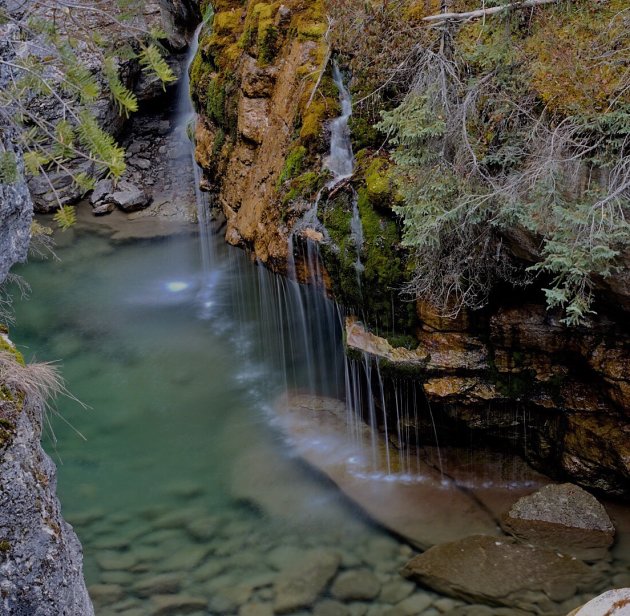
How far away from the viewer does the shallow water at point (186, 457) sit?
612 centimetres

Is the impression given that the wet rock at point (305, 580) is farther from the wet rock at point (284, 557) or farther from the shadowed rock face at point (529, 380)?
the shadowed rock face at point (529, 380)

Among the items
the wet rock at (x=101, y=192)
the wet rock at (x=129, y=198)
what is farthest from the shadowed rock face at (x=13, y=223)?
the wet rock at (x=101, y=192)

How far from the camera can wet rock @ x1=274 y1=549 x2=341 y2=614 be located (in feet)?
19.3

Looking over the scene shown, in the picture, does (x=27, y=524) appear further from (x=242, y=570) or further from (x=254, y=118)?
(x=254, y=118)

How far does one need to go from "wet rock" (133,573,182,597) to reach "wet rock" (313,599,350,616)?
1.28 meters

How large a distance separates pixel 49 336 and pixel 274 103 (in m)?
5.67

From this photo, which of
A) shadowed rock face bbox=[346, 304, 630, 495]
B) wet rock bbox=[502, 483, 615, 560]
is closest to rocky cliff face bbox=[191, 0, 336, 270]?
shadowed rock face bbox=[346, 304, 630, 495]

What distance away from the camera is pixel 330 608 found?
5.84 meters

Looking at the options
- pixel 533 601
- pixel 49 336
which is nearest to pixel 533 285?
pixel 533 601

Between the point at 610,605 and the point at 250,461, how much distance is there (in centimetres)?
472

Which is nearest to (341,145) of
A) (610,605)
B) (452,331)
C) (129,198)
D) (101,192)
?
(452,331)

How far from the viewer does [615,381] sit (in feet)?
20.8

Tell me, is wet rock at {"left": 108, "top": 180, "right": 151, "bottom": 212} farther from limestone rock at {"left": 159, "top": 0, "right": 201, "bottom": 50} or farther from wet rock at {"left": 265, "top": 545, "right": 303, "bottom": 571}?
wet rock at {"left": 265, "top": 545, "right": 303, "bottom": 571}

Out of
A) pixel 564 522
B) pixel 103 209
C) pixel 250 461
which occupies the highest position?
pixel 103 209
